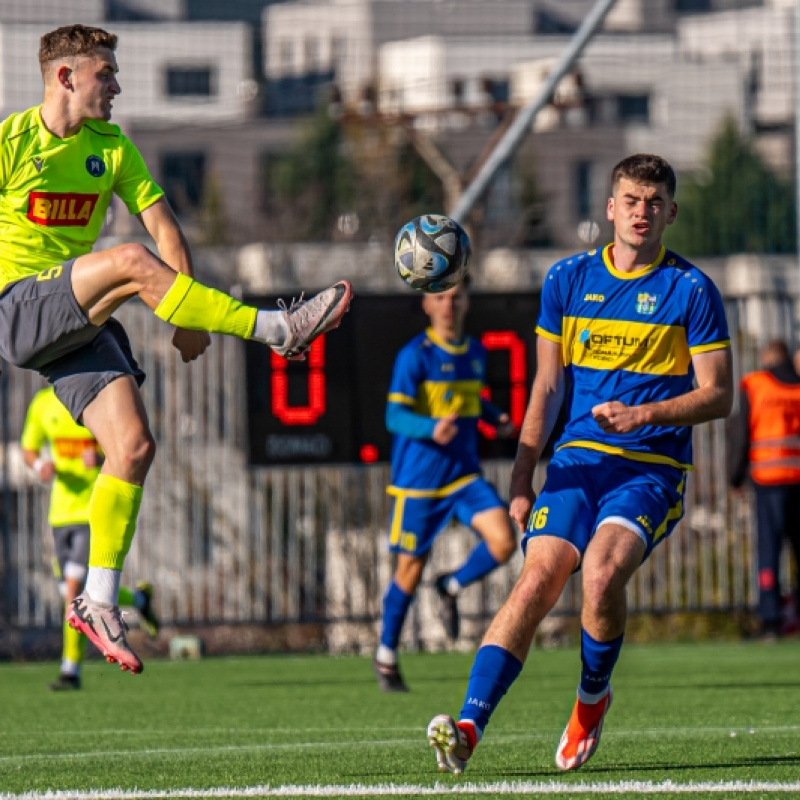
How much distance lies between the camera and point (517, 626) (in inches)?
235

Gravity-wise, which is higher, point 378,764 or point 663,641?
point 378,764

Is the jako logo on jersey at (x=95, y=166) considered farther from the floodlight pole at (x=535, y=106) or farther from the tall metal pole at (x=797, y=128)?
the tall metal pole at (x=797, y=128)

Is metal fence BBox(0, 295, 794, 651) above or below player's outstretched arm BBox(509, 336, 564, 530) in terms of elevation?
below

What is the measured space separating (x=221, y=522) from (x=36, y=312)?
31.8 ft

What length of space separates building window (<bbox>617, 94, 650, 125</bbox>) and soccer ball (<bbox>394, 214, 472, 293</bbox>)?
172 feet

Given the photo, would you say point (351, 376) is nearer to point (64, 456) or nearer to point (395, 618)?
point (64, 456)

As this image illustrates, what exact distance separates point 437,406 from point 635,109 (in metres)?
49.2

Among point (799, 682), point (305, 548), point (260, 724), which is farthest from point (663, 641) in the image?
point (260, 724)

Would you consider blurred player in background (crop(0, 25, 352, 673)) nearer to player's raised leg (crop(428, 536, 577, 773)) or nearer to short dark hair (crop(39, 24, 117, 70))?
short dark hair (crop(39, 24, 117, 70))

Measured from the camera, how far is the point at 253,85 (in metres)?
45.2

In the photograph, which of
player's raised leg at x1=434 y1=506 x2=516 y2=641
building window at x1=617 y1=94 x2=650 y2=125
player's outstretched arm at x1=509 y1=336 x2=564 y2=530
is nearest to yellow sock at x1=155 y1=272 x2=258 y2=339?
player's outstretched arm at x1=509 y1=336 x2=564 y2=530

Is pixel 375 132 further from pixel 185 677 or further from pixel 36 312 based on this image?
pixel 36 312

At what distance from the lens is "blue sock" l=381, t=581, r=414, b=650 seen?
1041 centimetres

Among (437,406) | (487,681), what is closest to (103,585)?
(487,681)
